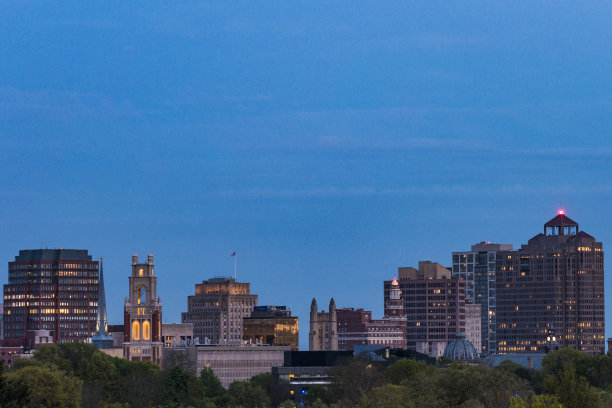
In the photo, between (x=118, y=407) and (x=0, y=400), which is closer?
(x=0, y=400)

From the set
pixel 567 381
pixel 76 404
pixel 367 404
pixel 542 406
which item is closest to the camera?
pixel 542 406

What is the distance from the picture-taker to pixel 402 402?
18838cm

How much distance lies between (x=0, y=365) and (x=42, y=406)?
35.4m

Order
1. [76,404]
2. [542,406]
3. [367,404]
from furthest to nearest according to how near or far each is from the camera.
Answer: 1. [76,404]
2. [367,404]
3. [542,406]

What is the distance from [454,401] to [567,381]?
30.4m

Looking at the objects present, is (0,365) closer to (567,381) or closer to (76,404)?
(76,404)

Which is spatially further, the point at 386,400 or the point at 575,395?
the point at 386,400

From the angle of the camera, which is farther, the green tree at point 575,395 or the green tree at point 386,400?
the green tree at point 386,400

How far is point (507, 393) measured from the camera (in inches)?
7431

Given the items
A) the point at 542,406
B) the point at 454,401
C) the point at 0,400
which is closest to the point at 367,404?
the point at 454,401

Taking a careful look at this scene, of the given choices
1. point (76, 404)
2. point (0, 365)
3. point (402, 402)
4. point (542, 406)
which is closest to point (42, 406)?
point (76, 404)

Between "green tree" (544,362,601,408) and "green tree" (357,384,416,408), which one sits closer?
"green tree" (544,362,601,408)

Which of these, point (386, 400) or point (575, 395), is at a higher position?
point (575, 395)

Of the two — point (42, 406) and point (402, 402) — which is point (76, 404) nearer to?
point (42, 406)
